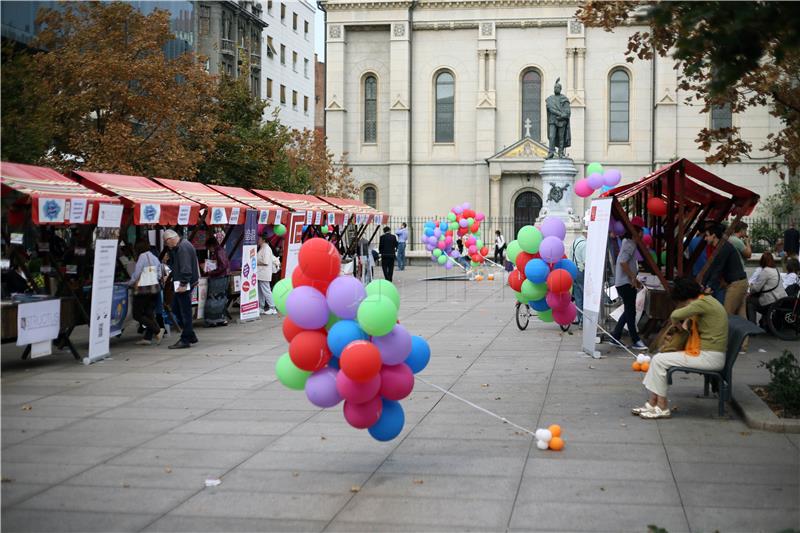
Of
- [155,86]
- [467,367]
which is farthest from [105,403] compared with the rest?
[155,86]

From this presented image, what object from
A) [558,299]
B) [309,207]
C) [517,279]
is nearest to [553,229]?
[517,279]

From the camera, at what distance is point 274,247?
79.9 feet

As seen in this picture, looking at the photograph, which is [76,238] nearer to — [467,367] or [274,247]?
[467,367]

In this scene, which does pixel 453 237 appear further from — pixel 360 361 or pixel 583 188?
pixel 360 361

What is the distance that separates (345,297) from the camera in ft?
23.2

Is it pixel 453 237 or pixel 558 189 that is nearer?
pixel 453 237

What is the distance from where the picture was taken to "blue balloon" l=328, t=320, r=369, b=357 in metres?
7.08

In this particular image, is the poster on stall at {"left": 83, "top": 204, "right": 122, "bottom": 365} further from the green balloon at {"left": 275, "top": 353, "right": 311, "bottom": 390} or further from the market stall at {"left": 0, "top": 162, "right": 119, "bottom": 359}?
the green balloon at {"left": 275, "top": 353, "right": 311, "bottom": 390}

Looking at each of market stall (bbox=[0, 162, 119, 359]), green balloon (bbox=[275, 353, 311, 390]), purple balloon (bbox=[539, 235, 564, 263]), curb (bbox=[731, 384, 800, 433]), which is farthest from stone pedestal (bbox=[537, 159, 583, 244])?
green balloon (bbox=[275, 353, 311, 390])

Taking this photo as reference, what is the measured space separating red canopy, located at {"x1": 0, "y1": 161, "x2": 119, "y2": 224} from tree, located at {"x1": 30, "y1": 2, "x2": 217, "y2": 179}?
1278cm

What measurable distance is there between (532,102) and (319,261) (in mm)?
50255

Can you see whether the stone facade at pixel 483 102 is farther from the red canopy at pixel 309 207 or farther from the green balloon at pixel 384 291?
the green balloon at pixel 384 291

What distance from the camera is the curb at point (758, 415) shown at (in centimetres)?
870

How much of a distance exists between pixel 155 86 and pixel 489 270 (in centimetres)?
1856
